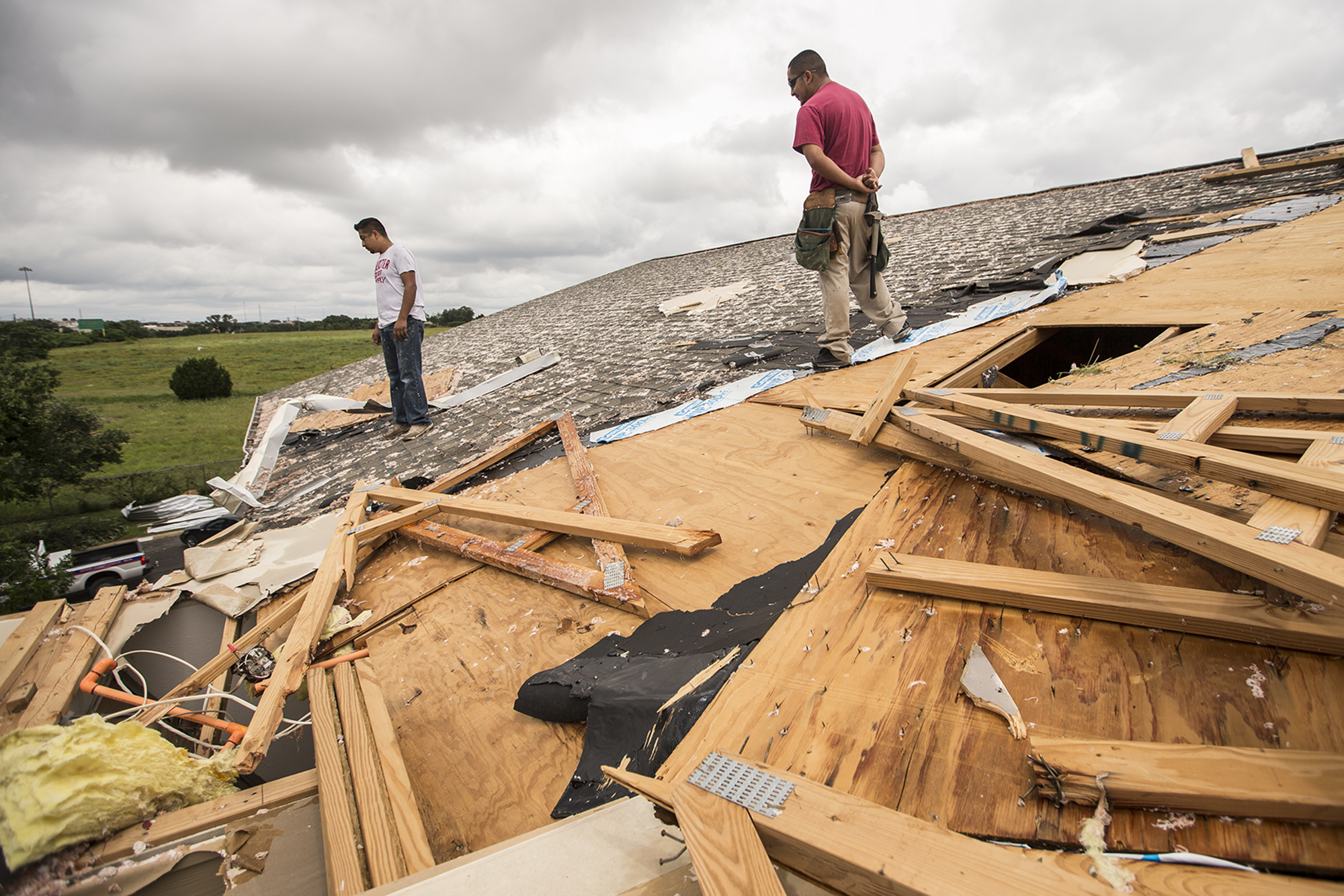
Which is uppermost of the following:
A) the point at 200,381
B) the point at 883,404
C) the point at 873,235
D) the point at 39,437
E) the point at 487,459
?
the point at 200,381

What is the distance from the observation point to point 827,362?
170 inches

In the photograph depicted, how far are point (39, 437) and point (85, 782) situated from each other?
18.7 meters

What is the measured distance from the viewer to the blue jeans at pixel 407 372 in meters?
5.88

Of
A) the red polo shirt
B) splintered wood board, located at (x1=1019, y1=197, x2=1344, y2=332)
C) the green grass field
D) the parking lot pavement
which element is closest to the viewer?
splintered wood board, located at (x1=1019, y1=197, x2=1344, y2=332)

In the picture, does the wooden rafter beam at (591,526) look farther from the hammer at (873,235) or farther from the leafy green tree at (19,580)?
the leafy green tree at (19,580)

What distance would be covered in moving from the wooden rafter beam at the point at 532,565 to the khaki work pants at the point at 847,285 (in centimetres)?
272

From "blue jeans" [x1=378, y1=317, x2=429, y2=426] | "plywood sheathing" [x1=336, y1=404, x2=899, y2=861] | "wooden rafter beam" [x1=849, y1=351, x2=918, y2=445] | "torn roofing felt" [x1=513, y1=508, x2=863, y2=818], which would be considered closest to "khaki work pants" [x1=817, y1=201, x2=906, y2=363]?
"plywood sheathing" [x1=336, y1=404, x2=899, y2=861]

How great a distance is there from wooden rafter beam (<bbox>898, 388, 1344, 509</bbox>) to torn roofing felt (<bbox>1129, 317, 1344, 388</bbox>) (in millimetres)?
937

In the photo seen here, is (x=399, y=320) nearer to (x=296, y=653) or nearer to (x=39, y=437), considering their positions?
(x=296, y=653)

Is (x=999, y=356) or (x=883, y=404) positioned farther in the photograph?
(x=999, y=356)

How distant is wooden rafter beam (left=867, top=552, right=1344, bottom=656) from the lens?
3.97ft

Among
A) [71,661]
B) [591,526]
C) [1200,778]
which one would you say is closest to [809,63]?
[591,526]

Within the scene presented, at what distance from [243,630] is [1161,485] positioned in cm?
422

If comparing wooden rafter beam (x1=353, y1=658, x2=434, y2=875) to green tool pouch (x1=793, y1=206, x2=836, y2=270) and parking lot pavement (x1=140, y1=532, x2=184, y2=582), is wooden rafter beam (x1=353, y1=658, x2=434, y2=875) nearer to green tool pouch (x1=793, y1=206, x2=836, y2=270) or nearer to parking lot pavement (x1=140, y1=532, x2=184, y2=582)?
green tool pouch (x1=793, y1=206, x2=836, y2=270)
